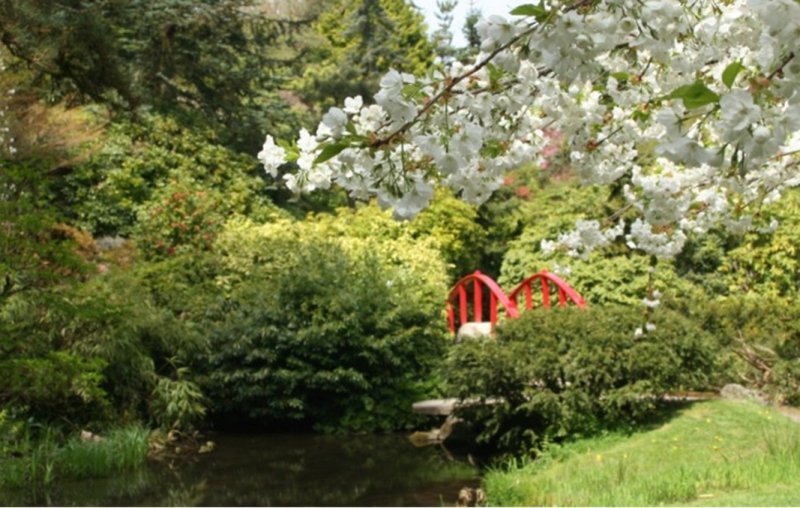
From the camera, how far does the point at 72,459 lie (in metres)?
7.08

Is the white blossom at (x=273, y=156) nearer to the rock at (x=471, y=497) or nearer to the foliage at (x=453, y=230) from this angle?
the rock at (x=471, y=497)

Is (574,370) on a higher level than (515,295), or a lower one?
lower

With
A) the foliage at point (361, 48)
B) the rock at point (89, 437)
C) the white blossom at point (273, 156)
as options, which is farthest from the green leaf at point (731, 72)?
the foliage at point (361, 48)

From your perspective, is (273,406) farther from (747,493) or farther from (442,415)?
(747,493)

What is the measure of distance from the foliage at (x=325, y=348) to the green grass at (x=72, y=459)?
66.7 inches

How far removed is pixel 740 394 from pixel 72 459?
214 inches

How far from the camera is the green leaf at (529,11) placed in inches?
67.2

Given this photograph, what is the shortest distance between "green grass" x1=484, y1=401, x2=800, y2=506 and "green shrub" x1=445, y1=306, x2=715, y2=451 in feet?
0.85

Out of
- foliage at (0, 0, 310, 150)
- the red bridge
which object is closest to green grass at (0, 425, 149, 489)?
the red bridge

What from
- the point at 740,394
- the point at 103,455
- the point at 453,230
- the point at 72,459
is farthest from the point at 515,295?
the point at 72,459

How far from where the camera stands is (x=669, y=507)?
4527mm

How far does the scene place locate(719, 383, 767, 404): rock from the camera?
7.92m

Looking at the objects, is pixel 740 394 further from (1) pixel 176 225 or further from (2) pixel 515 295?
(1) pixel 176 225

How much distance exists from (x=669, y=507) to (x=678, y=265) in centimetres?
889
